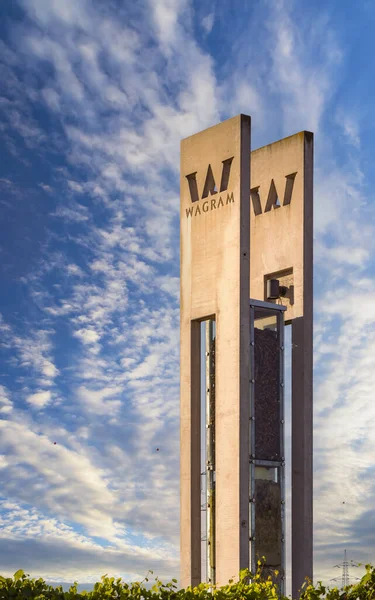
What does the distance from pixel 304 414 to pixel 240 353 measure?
7.55 ft

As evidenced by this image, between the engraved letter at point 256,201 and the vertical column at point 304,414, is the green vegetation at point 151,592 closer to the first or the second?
the vertical column at point 304,414

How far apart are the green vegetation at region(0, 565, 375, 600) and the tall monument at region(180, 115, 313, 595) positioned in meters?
4.97

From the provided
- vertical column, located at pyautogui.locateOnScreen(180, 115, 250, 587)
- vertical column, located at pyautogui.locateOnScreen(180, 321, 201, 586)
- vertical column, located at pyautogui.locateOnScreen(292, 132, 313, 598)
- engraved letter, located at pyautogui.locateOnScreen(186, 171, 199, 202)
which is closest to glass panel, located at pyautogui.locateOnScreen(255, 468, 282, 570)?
vertical column, located at pyautogui.locateOnScreen(180, 115, 250, 587)

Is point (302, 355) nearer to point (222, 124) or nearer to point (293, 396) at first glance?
point (293, 396)

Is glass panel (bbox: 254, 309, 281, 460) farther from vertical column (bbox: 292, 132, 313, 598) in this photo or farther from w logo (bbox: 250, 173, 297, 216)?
w logo (bbox: 250, 173, 297, 216)

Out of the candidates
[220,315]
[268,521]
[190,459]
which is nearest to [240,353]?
[220,315]

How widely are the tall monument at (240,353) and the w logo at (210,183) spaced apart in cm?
2

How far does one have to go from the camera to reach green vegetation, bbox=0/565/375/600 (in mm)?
8539

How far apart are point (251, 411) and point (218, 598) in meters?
6.27

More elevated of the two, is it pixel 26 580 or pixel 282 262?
pixel 282 262

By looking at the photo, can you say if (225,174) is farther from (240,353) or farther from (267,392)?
(267,392)

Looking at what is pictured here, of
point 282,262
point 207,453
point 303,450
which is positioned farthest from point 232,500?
point 282,262

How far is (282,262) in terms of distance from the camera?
17.2m

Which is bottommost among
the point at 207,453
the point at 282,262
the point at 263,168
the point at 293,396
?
the point at 207,453
